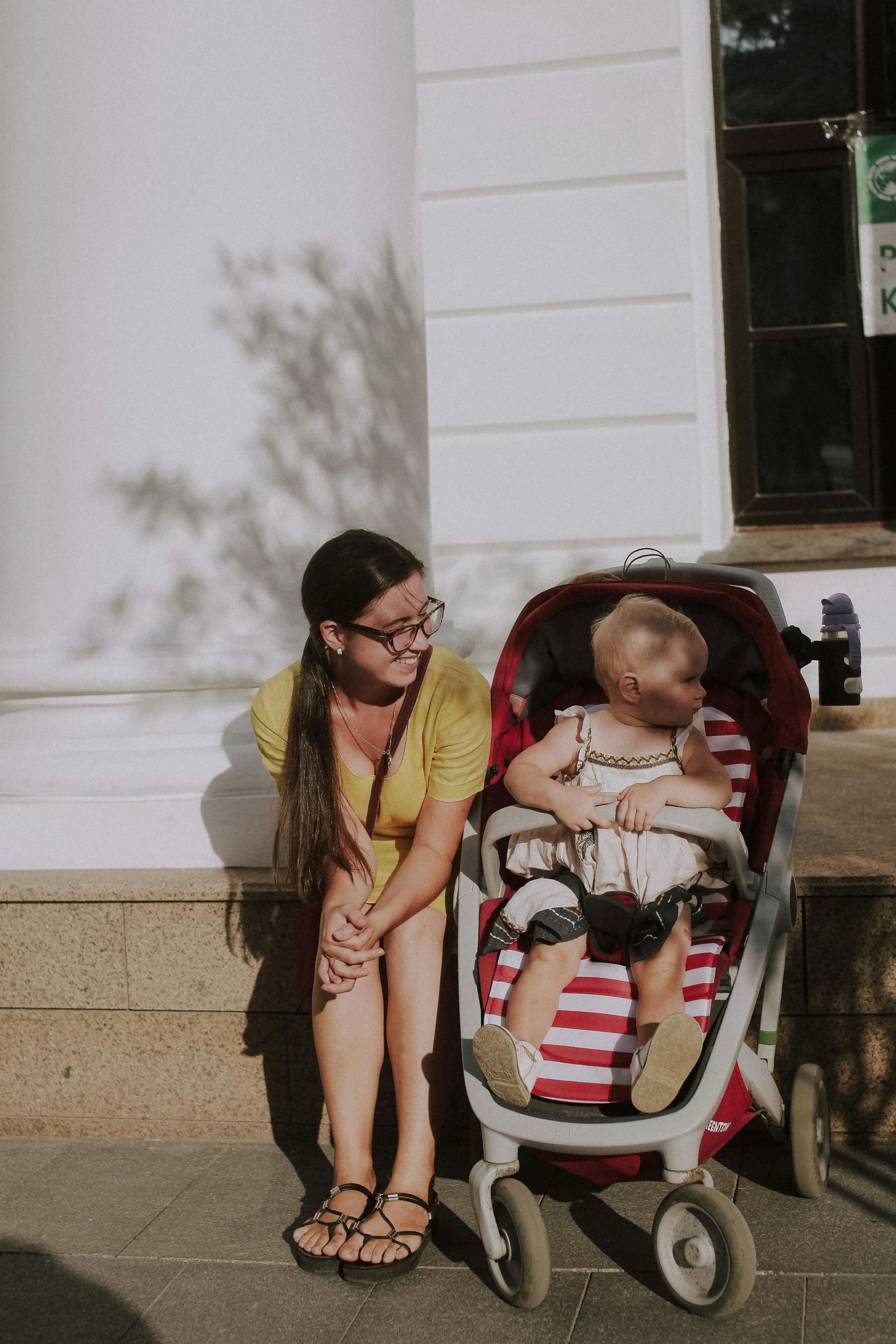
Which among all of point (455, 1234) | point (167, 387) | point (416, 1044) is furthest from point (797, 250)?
point (455, 1234)

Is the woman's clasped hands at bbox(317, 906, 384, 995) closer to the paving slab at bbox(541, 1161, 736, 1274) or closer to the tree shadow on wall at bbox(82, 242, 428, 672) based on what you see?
the paving slab at bbox(541, 1161, 736, 1274)

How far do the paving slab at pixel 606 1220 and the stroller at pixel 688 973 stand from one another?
9.4 inches

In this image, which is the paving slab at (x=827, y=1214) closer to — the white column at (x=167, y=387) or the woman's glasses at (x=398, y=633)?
the woman's glasses at (x=398, y=633)

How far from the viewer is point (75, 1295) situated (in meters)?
2.79

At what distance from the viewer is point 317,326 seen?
155 inches

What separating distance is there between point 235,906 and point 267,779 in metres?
0.50

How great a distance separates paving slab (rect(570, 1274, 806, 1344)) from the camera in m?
2.46

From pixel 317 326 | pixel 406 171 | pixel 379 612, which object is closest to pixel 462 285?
pixel 406 171

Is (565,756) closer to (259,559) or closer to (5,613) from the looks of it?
(259,559)

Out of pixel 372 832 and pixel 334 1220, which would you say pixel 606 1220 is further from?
pixel 372 832

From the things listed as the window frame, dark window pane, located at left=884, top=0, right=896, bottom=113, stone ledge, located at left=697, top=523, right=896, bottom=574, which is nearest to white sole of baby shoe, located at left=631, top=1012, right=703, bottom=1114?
stone ledge, located at left=697, top=523, right=896, bottom=574

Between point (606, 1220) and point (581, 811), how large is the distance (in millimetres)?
988

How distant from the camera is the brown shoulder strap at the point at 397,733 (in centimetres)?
310

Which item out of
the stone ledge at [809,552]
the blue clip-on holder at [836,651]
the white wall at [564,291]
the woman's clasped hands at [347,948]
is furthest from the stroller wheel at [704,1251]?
the stone ledge at [809,552]
